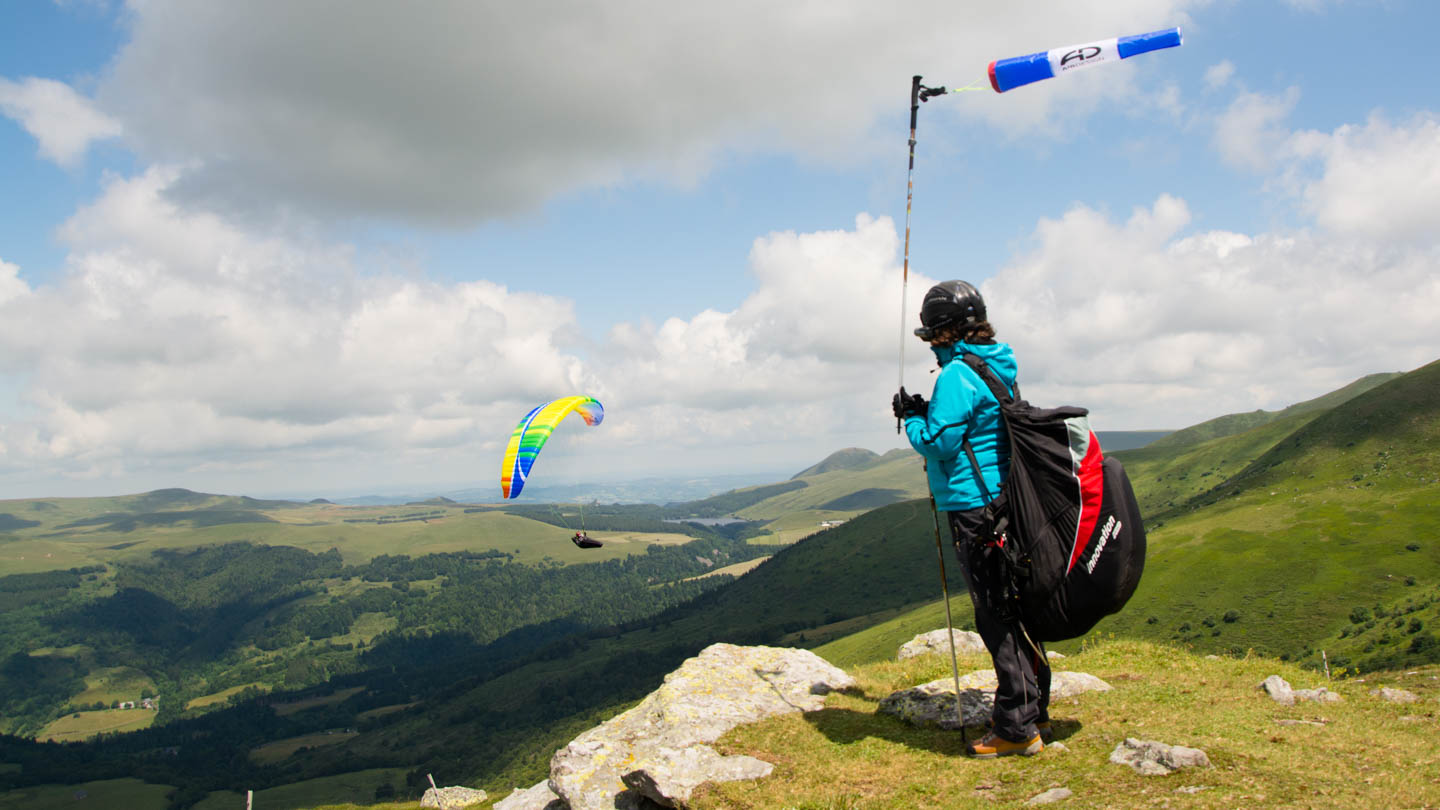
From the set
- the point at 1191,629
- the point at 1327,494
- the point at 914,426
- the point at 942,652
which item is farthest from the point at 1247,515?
the point at 914,426

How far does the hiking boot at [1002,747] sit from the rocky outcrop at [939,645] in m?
7.62

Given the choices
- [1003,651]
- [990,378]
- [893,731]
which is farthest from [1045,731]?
[990,378]

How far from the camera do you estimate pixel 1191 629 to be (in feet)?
371

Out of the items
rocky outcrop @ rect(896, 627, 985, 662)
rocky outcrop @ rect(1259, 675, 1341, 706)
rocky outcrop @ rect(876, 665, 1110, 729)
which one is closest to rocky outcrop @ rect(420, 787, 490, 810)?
rocky outcrop @ rect(896, 627, 985, 662)

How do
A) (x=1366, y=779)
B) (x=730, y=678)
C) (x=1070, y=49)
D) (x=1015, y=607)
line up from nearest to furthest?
(x=1366, y=779) < (x=1015, y=607) < (x=1070, y=49) < (x=730, y=678)

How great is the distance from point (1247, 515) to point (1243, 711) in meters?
175

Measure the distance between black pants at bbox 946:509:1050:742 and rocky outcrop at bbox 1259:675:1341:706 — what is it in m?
4.67

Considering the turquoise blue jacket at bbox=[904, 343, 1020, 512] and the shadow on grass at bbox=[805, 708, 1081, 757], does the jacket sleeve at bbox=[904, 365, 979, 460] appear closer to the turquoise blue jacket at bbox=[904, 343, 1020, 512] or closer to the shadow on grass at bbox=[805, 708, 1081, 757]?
the turquoise blue jacket at bbox=[904, 343, 1020, 512]

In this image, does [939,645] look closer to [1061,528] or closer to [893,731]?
[893,731]

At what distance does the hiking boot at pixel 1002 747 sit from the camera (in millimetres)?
9148

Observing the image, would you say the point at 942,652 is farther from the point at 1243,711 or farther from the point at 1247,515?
the point at 1247,515

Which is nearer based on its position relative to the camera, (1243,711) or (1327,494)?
(1243,711)

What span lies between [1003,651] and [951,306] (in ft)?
14.8

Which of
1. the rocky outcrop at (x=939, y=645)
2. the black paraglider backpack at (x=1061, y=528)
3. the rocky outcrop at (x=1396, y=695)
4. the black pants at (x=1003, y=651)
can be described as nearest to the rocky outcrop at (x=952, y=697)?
the black pants at (x=1003, y=651)
